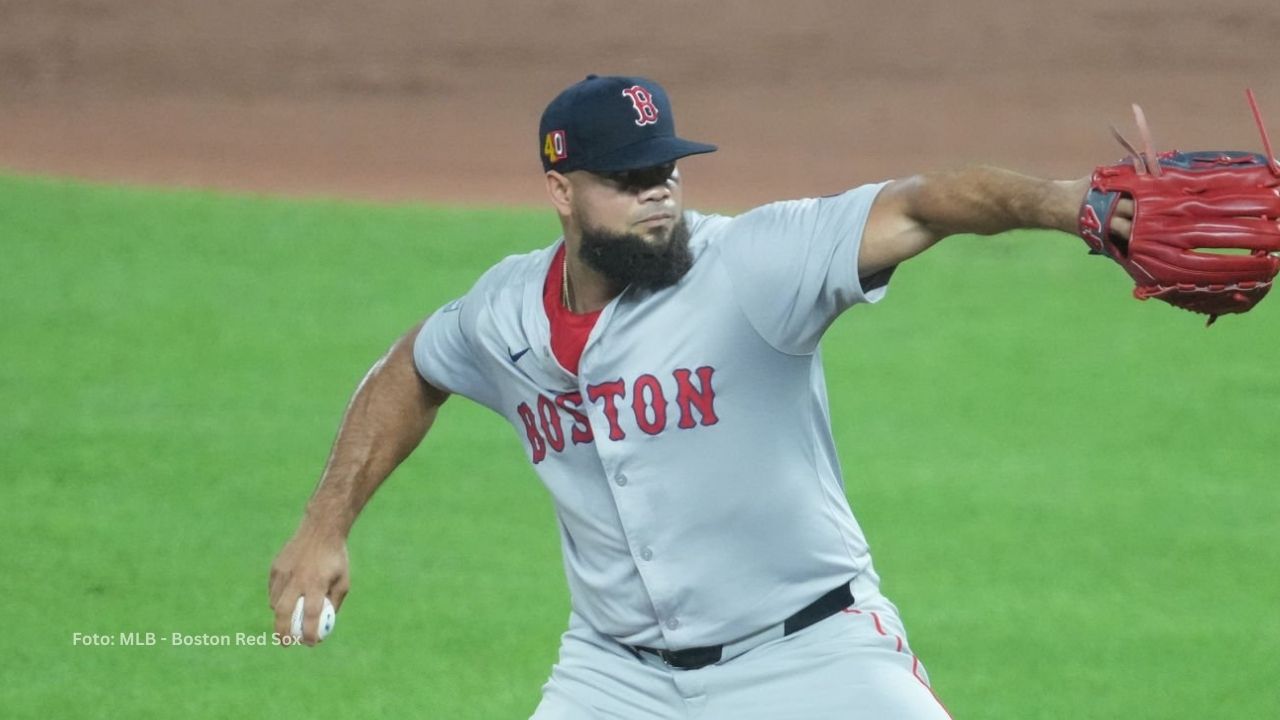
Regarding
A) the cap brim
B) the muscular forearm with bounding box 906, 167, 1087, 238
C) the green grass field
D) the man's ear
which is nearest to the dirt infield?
the green grass field

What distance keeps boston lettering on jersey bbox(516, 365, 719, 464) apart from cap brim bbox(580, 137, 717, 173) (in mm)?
453

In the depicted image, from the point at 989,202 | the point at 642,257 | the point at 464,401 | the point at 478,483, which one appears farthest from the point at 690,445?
the point at 464,401

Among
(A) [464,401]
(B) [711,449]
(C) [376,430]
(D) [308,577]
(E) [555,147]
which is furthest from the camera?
(A) [464,401]

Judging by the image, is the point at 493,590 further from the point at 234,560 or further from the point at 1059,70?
the point at 1059,70

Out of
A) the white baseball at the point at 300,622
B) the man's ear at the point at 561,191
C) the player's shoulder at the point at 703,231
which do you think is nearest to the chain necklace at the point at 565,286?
the man's ear at the point at 561,191

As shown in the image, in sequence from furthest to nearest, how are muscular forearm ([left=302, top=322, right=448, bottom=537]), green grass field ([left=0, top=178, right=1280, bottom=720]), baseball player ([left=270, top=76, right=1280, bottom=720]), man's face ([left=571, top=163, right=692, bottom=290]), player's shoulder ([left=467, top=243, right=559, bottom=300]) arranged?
1. green grass field ([left=0, top=178, right=1280, bottom=720])
2. muscular forearm ([left=302, top=322, right=448, bottom=537])
3. player's shoulder ([left=467, top=243, right=559, bottom=300])
4. man's face ([left=571, top=163, right=692, bottom=290])
5. baseball player ([left=270, top=76, right=1280, bottom=720])

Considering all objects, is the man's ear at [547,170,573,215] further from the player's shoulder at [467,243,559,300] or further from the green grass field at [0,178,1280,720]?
the green grass field at [0,178,1280,720]

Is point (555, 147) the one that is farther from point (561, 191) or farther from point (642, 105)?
point (642, 105)

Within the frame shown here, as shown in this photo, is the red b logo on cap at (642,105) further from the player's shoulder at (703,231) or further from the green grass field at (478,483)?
the green grass field at (478,483)

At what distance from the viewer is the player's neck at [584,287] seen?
430 cm

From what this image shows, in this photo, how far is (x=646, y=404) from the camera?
4.12 m

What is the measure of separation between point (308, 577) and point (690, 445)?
1010mm

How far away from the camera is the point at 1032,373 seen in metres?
10.2

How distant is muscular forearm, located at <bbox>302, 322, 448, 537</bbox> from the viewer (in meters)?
4.69
